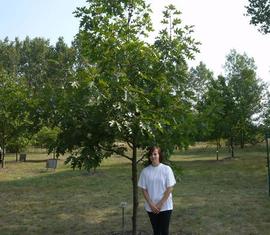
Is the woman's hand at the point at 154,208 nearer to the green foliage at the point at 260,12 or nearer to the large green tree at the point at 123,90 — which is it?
the large green tree at the point at 123,90

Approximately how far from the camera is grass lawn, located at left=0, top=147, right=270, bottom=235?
971 centimetres

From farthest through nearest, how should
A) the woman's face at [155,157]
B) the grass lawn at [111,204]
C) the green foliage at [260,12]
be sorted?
the green foliage at [260,12], the grass lawn at [111,204], the woman's face at [155,157]

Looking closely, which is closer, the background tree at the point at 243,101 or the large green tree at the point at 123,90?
the large green tree at the point at 123,90

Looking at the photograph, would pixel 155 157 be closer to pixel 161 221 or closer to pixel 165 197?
pixel 165 197

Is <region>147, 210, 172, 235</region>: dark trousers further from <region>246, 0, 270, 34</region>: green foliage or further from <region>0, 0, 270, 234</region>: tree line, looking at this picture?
<region>246, 0, 270, 34</region>: green foliage

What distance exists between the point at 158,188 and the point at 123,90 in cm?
158

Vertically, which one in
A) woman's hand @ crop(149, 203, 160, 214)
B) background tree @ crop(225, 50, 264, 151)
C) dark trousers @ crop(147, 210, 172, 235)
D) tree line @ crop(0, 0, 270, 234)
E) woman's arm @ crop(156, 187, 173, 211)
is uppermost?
background tree @ crop(225, 50, 264, 151)

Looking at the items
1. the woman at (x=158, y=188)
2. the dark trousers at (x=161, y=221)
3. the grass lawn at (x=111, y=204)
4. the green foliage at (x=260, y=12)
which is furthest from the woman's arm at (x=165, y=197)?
the green foliage at (x=260, y=12)

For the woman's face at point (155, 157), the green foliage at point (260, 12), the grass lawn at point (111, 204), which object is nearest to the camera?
the woman's face at point (155, 157)

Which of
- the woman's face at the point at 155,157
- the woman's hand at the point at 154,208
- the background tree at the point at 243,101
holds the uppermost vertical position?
the background tree at the point at 243,101

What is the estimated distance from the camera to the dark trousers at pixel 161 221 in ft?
21.1

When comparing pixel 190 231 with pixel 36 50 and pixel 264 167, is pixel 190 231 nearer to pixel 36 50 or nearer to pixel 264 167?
pixel 264 167

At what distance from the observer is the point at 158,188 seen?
20.9 feet

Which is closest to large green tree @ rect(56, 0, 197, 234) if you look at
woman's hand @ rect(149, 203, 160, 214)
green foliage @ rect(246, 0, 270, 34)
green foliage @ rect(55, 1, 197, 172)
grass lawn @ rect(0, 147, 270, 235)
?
green foliage @ rect(55, 1, 197, 172)
